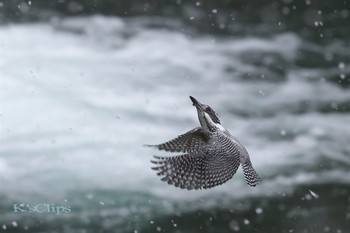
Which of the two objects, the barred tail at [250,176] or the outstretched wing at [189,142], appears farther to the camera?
the barred tail at [250,176]

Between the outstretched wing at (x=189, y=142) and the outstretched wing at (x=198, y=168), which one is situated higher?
the outstretched wing at (x=189, y=142)

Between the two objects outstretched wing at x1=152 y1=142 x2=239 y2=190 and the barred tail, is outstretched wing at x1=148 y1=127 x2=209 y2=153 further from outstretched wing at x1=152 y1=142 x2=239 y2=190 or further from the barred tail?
the barred tail

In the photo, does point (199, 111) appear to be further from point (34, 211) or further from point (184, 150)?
point (34, 211)

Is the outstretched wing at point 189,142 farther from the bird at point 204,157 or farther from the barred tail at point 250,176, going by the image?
the barred tail at point 250,176

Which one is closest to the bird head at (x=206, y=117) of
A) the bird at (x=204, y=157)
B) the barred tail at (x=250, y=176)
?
the bird at (x=204, y=157)

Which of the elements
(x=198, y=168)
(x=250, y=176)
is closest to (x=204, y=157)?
(x=198, y=168)

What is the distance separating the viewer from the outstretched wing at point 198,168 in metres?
2.50

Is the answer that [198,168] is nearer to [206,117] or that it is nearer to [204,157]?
[204,157]

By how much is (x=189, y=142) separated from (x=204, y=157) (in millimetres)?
87

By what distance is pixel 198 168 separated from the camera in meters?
2.57

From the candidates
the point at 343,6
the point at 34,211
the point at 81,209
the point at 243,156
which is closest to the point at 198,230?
the point at 81,209

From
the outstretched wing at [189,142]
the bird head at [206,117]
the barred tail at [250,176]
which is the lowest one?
the barred tail at [250,176]

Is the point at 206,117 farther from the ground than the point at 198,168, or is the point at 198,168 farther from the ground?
the point at 206,117

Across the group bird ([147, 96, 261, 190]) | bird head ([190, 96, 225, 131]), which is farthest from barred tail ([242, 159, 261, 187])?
bird head ([190, 96, 225, 131])
